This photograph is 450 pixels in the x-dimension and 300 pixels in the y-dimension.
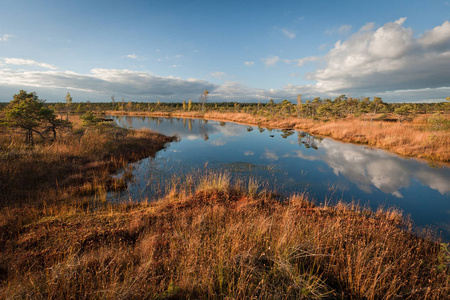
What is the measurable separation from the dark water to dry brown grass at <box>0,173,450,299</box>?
6.41 feet

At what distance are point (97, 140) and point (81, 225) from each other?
11.1 meters

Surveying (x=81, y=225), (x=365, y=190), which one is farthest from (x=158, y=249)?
(x=365, y=190)

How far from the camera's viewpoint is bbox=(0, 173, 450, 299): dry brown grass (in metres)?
2.53

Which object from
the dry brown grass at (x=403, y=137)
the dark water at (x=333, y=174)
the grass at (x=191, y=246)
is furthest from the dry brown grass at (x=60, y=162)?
the dry brown grass at (x=403, y=137)

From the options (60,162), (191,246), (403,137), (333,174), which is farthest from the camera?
(403,137)

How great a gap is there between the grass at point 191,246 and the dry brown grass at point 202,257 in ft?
0.08

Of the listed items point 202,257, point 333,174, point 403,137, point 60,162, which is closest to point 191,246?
point 202,257

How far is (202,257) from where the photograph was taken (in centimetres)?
310

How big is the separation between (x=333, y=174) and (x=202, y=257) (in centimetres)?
1024

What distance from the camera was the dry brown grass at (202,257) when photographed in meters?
2.53

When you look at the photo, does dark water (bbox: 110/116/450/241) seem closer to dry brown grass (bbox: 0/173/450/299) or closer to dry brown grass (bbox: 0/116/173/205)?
dry brown grass (bbox: 0/116/173/205)

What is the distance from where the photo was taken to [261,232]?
360cm

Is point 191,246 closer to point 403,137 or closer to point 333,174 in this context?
point 333,174

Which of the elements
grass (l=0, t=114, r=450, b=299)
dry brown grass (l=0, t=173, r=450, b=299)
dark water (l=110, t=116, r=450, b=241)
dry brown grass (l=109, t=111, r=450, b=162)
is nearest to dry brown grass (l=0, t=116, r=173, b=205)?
grass (l=0, t=114, r=450, b=299)
